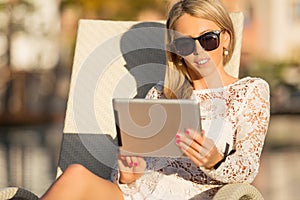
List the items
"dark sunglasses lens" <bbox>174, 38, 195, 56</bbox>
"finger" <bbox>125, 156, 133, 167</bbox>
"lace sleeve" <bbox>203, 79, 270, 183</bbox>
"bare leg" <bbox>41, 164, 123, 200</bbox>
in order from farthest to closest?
"dark sunglasses lens" <bbox>174, 38, 195, 56</bbox> → "finger" <bbox>125, 156, 133, 167</bbox> → "lace sleeve" <bbox>203, 79, 270, 183</bbox> → "bare leg" <bbox>41, 164, 123, 200</bbox>

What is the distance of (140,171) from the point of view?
130 inches

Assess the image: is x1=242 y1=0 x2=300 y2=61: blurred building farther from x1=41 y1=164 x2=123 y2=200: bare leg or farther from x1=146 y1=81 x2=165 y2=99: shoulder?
x1=41 y1=164 x2=123 y2=200: bare leg

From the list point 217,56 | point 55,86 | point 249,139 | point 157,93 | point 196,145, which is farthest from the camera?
point 55,86

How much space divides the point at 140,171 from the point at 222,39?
567 millimetres

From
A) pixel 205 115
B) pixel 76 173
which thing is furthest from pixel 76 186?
pixel 205 115

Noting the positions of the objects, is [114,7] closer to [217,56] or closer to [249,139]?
[217,56]

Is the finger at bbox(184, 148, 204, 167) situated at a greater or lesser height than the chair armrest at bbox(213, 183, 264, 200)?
greater

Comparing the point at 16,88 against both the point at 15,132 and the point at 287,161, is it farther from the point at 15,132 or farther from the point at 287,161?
the point at 287,161

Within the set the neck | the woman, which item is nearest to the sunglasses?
the woman

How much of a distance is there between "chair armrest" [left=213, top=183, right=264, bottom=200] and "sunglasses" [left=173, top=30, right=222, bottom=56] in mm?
529

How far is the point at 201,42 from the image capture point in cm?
333

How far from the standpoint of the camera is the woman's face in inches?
131

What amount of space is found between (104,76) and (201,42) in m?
0.87

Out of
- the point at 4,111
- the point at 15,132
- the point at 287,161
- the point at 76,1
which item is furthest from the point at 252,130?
the point at 76,1
